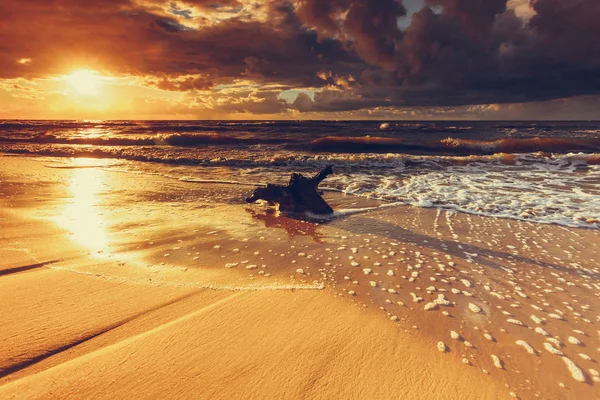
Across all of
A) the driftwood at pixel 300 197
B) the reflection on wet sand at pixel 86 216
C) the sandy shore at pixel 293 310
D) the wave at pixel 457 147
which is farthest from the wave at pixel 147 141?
the sandy shore at pixel 293 310

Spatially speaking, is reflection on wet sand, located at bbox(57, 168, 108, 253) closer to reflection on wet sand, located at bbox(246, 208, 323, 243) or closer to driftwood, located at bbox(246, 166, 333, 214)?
reflection on wet sand, located at bbox(246, 208, 323, 243)

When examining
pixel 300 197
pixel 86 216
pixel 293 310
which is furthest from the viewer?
pixel 300 197

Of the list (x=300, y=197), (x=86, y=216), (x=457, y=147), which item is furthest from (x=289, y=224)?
(x=457, y=147)

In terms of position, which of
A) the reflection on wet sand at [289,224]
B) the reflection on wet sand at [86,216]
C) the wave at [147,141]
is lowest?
the reflection on wet sand at [289,224]

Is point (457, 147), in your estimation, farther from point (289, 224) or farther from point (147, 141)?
point (147, 141)

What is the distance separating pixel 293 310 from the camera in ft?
10.6

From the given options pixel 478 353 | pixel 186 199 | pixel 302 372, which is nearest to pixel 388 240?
pixel 478 353

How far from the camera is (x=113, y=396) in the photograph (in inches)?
82.0

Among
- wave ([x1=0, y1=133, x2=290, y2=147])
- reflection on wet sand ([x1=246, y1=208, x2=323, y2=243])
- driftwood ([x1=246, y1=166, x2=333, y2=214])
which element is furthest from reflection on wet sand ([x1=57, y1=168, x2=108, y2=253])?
wave ([x1=0, y1=133, x2=290, y2=147])

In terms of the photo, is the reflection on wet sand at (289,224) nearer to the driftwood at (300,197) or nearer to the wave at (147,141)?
the driftwood at (300,197)

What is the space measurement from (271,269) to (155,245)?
201 centimetres

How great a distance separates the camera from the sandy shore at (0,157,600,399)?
7.50 ft

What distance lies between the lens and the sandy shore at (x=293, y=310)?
7.50 ft

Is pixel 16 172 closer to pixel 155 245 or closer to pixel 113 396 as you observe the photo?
pixel 155 245
